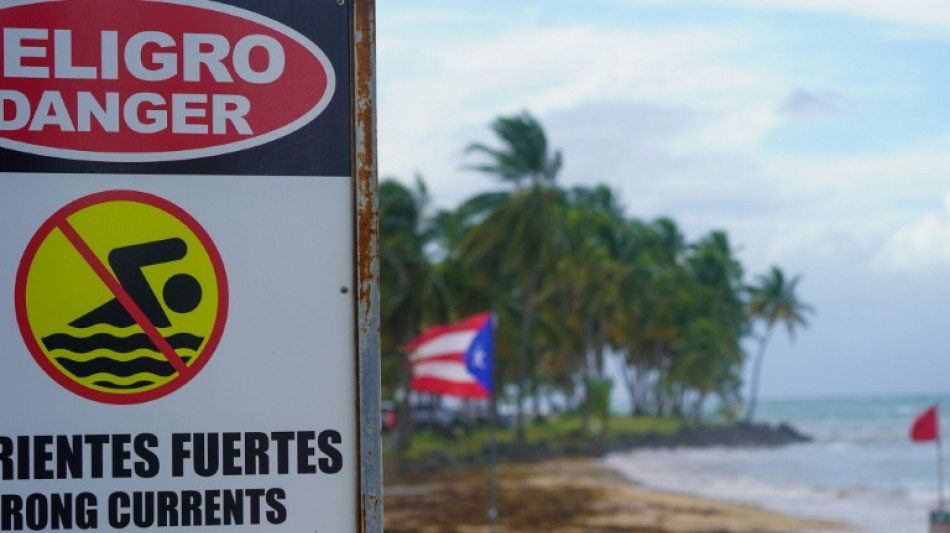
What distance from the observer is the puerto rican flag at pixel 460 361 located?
19.5 metres

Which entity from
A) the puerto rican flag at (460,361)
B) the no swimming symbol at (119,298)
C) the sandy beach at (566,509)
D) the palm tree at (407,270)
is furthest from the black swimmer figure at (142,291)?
the palm tree at (407,270)

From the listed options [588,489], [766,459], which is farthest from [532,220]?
[766,459]

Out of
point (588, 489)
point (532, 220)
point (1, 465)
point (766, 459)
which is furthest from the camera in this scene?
point (766, 459)

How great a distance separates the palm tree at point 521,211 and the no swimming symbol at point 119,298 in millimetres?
49658

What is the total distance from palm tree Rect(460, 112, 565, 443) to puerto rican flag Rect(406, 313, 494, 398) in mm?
31523

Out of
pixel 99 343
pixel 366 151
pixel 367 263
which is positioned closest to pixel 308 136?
pixel 366 151

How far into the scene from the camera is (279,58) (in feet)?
Answer: 8.22

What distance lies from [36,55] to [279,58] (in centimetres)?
43

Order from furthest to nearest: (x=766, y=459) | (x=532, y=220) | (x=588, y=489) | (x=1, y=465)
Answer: (x=766, y=459) < (x=532, y=220) < (x=588, y=489) < (x=1, y=465)

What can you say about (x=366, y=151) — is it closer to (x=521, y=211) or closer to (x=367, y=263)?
(x=367, y=263)

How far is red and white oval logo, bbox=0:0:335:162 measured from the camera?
246 centimetres

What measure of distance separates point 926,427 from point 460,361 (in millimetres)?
7323

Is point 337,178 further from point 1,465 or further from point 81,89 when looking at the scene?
point 1,465

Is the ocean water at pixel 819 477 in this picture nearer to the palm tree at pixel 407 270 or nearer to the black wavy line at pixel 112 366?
the palm tree at pixel 407 270
